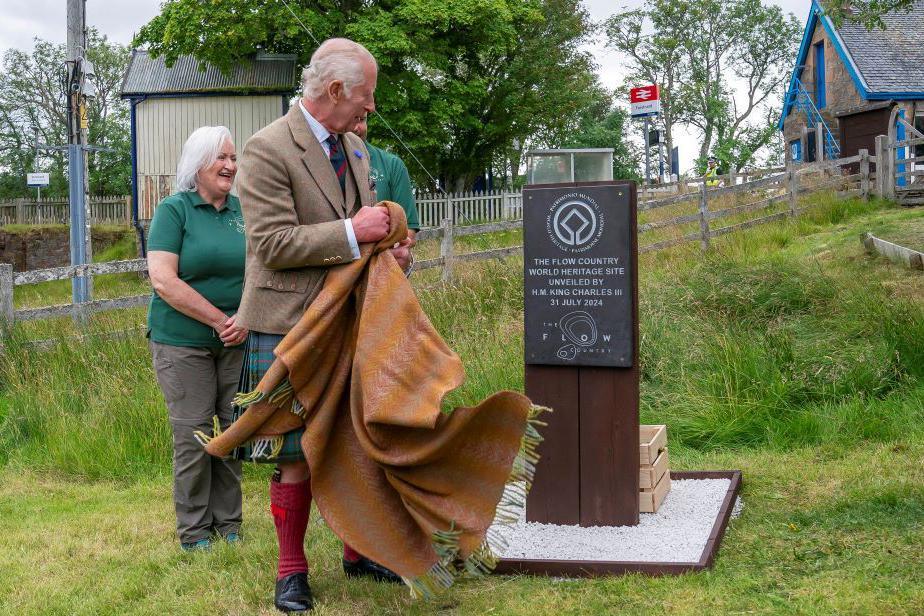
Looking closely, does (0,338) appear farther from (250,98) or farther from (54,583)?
(250,98)

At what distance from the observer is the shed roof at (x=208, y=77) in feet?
98.1

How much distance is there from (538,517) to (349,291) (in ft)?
6.06

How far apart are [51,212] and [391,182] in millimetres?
36503

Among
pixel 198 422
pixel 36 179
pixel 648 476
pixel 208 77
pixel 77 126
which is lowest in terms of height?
pixel 648 476

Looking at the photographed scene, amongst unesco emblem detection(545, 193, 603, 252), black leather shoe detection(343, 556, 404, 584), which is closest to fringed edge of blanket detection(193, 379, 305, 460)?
black leather shoe detection(343, 556, 404, 584)

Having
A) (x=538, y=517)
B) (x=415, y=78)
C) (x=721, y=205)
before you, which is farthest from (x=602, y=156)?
(x=415, y=78)

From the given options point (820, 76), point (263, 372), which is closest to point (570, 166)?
point (263, 372)

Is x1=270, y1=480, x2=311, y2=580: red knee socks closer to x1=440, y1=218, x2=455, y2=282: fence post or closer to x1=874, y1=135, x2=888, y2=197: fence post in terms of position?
x1=440, y1=218, x2=455, y2=282: fence post

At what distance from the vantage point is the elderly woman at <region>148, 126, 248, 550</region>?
472 cm

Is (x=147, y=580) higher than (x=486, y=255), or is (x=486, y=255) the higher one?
(x=486, y=255)

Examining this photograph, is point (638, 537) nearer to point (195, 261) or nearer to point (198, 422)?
point (198, 422)

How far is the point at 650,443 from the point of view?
493 cm

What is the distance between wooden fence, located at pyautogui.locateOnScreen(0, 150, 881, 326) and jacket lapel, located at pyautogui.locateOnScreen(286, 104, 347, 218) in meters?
5.03

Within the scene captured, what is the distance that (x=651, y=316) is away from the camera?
8.16 metres
